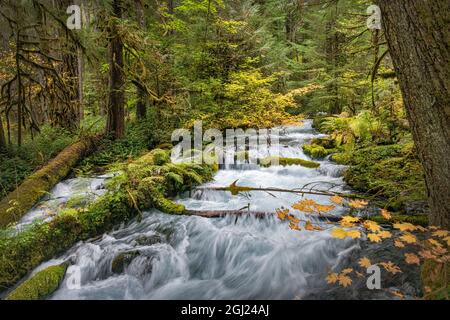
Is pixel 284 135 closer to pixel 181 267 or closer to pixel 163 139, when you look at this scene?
pixel 163 139

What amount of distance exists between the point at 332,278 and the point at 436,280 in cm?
156

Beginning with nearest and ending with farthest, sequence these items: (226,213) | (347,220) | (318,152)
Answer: (347,220) → (226,213) → (318,152)

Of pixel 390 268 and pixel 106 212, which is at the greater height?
pixel 106 212

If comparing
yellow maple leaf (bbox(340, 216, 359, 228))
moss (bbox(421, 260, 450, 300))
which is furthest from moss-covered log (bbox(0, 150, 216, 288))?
moss (bbox(421, 260, 450, 300))

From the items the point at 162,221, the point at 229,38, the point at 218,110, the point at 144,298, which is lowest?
the point at 144,298

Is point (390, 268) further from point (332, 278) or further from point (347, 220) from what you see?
point (347, 220)

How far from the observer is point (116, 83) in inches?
397

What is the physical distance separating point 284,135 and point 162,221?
9435 mm

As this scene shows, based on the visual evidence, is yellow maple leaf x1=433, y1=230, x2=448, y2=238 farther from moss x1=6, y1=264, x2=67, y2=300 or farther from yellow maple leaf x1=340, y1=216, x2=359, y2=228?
moss x1=6, y1=264, x2=67, y2=300

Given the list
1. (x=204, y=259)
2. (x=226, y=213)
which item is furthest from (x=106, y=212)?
(x=226, y=213)

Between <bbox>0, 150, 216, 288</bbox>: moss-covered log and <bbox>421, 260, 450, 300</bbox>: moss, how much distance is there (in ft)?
14.7

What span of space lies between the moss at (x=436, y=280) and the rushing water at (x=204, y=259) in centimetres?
152

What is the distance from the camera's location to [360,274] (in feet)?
14.1
